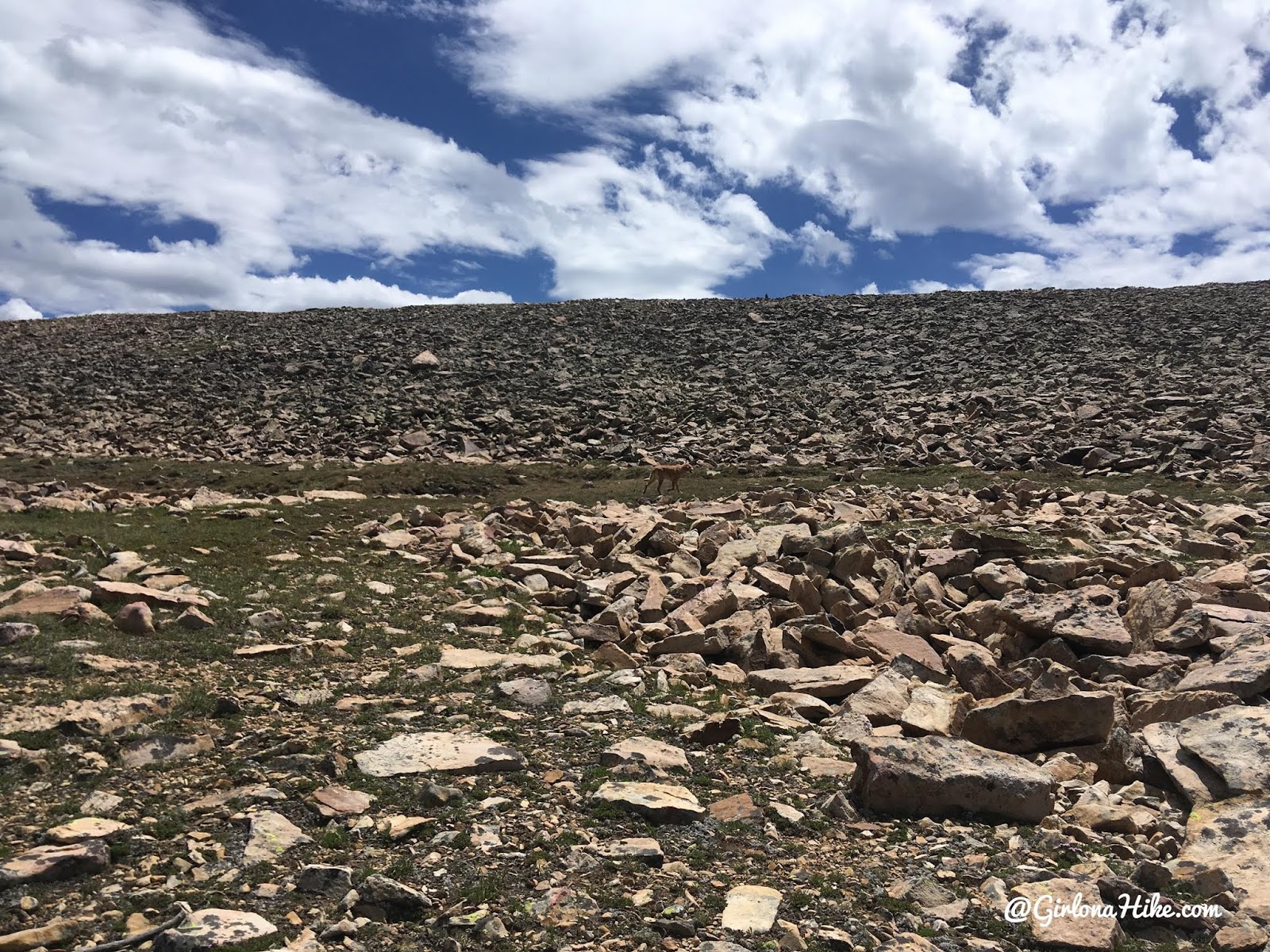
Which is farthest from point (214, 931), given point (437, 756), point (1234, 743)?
point (1234, 743)

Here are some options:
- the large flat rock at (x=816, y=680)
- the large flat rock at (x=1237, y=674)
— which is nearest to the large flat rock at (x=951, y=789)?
the large flat rock at (x=816, y=680)

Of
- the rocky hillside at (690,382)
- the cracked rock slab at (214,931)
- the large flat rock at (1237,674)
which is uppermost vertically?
the rocky hillside at (690,382)

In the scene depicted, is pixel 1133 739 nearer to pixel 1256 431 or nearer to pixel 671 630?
pixel 671 630

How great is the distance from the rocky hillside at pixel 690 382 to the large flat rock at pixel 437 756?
26468mm

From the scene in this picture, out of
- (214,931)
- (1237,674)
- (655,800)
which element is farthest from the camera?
(1237,674)

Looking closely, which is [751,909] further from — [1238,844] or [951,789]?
[1238,844]

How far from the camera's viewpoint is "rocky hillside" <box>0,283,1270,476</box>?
111 ft

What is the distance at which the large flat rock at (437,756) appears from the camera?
7043 millimetres

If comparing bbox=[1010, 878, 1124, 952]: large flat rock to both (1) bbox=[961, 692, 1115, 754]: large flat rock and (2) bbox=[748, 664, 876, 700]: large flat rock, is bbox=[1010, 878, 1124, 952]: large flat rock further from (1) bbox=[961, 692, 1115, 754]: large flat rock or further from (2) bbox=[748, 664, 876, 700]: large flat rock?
(2) bbox=[748, 664, 876, 700]: large flat rock

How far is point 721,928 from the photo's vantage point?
500 cm

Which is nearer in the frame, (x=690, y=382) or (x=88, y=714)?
(x=88, y=714)

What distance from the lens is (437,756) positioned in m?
7.30

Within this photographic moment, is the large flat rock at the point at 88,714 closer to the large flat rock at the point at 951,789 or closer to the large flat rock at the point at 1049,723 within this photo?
the large flat rock at the point at 951,789

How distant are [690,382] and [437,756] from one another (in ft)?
125
